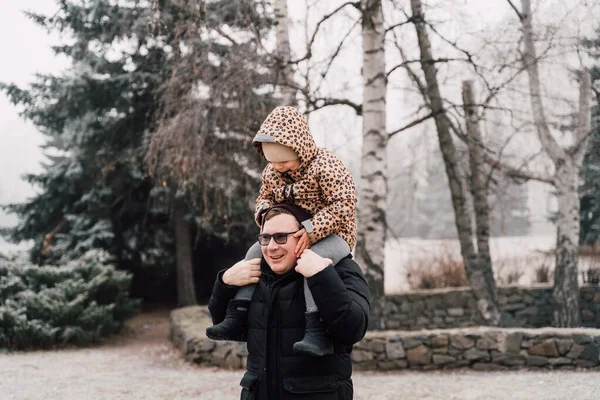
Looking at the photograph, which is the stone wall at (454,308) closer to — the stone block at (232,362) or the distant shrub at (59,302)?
the stone block at (232,362)

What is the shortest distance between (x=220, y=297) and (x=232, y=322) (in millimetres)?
130

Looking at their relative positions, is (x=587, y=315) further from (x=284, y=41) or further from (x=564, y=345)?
(x=284, y=41)

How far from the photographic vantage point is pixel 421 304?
32.8ft

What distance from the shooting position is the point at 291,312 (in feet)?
7.09

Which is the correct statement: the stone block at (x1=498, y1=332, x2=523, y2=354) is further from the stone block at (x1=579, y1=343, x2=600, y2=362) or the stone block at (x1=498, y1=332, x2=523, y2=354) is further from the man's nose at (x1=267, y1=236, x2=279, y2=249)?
the man's nose at (x1=267, y1=236, x2=279, y2=249)

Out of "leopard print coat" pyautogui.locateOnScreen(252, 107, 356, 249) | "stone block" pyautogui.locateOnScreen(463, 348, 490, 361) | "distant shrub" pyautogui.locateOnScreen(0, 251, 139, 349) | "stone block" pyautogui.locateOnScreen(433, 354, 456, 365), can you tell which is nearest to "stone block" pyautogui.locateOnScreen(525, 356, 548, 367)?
"stone block" pyautogui.locateOnScreen(463, 348, 490, 361)

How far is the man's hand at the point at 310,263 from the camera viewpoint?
2047mm

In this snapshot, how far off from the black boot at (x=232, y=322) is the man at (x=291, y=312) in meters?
0.04

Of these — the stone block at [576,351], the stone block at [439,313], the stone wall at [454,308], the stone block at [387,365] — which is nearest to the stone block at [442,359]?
the stone block at [387,365]

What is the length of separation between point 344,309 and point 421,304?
8408 millimetres

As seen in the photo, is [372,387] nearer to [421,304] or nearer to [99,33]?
[421,304]

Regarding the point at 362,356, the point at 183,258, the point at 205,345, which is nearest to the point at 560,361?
the point at 362,356

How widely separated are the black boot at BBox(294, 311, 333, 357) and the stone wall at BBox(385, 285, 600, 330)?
26.6 feet

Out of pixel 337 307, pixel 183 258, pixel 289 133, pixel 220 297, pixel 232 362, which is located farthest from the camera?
pixel 183 258
